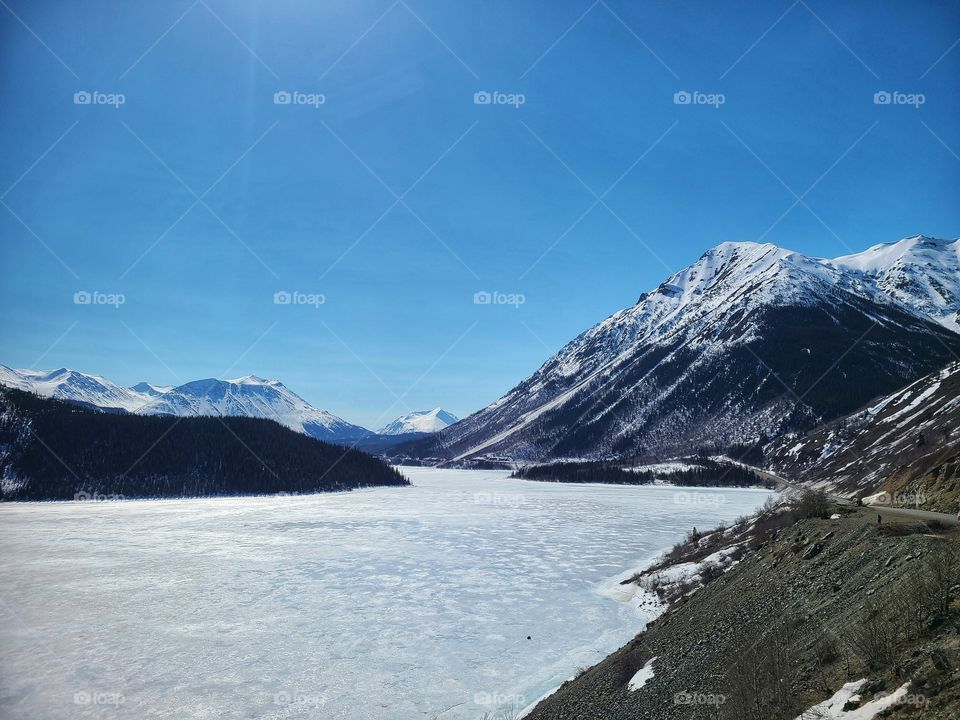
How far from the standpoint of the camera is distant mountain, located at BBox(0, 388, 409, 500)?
502ft

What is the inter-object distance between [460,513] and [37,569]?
6486 cm

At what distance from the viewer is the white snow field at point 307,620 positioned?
80.7 feet

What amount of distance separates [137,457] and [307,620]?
160 m

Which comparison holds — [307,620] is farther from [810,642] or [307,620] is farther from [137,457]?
[137,457]

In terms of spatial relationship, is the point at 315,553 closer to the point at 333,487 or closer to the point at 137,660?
the point at 137,660

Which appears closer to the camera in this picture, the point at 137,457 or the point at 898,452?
the point at 898,452

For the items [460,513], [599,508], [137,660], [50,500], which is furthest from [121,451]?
[137,660]

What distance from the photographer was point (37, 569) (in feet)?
168

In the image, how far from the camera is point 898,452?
9119 centimetres

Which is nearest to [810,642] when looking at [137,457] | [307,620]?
[307,620]

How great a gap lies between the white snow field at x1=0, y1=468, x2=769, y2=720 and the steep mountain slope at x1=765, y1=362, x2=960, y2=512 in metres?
21.0

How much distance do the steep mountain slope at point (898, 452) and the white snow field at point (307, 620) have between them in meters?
21.0

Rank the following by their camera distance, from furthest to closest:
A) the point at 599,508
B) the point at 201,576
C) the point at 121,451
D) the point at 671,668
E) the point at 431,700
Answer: the point at 121,451 < the point at 599,508 < the point at 201,576 < the point at 431,700 < the point at 671,668

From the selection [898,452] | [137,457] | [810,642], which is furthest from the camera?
[137,457]
